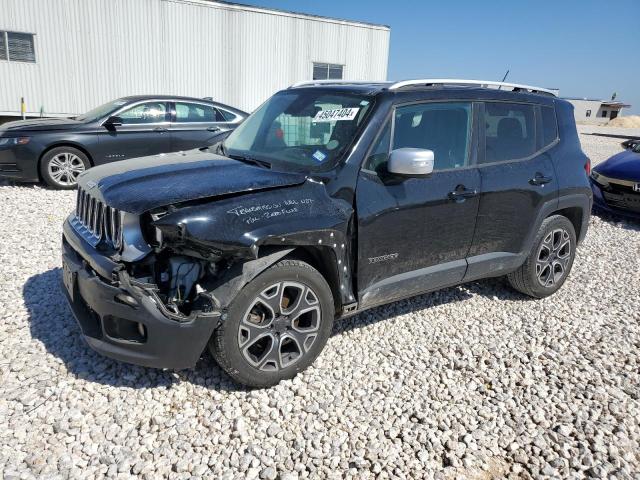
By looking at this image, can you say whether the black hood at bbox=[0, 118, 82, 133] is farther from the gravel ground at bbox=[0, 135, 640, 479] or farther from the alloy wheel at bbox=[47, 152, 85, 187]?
the gravel ground at bbox=[0, 135, 640, 479]

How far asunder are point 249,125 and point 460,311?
2.47 m

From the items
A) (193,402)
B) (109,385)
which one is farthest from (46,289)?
(193,402)

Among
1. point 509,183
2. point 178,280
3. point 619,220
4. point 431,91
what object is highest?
point 431,91

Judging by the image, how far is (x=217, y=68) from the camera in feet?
55.5

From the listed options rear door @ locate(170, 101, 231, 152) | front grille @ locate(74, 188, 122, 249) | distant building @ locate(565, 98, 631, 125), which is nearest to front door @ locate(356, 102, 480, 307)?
front grille @ locate(74, 188, 122, 249)

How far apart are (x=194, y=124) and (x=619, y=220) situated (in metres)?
7.51

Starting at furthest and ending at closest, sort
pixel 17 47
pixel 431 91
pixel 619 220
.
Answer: pixel 17 47 < pixel 619 220 < pixel 431 91

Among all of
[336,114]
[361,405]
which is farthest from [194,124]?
[361,405]

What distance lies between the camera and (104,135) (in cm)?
842

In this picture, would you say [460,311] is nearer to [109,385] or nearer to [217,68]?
[109,385]

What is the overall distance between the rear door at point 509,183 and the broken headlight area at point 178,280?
7.41 feet

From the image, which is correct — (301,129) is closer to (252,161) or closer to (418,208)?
(252,161)

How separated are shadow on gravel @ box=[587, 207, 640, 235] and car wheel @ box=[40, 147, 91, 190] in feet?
28.3

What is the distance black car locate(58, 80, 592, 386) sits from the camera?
9.25 feet
